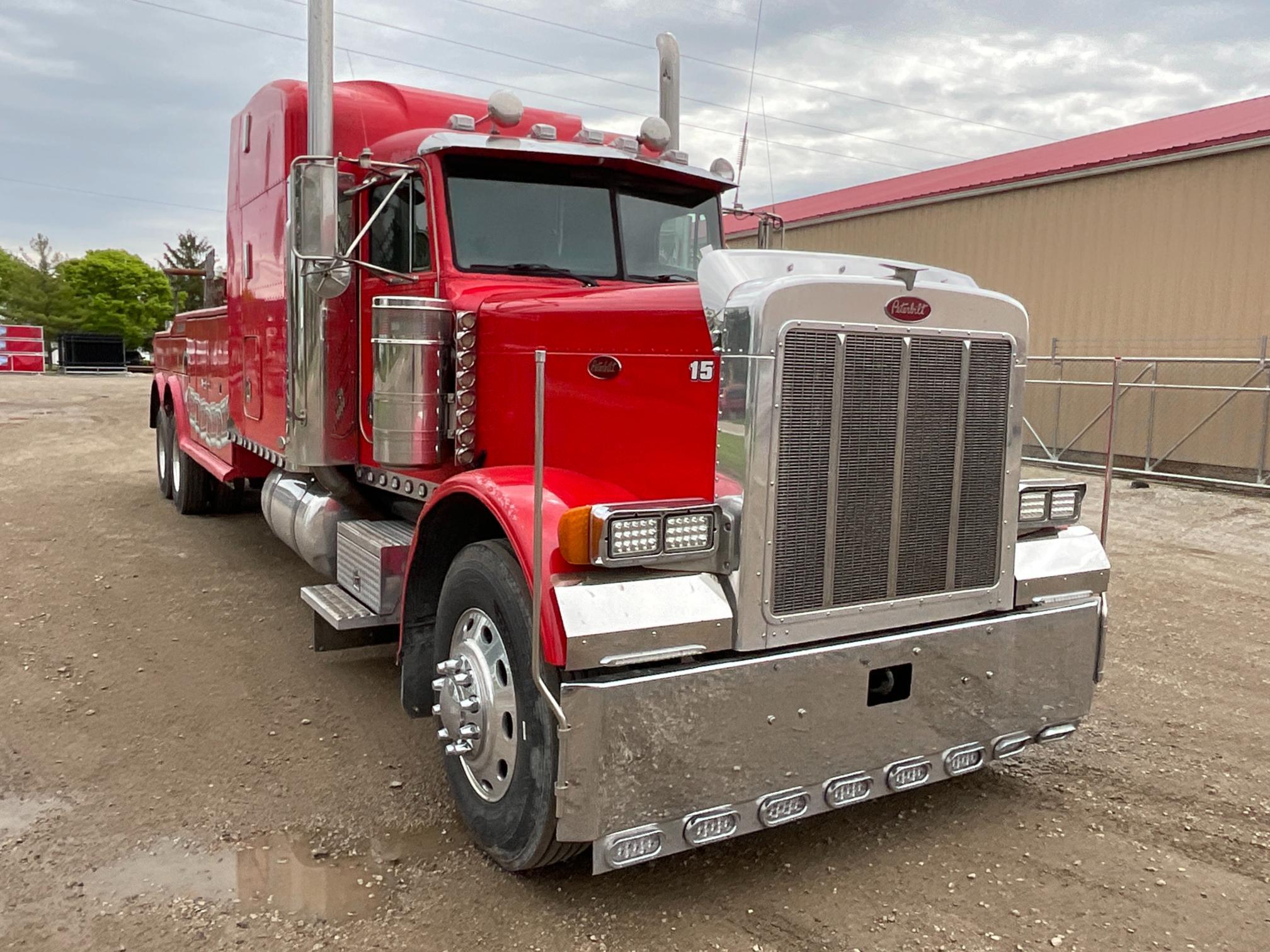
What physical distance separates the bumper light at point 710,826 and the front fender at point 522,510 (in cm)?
65

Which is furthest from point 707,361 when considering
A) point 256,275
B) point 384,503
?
point 256,275

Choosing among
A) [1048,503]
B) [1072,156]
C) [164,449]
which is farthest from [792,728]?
[1072,156]

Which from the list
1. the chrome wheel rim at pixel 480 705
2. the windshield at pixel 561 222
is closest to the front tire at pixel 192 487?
the windshield at pixel 561 222

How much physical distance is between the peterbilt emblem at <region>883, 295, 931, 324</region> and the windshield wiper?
165cm

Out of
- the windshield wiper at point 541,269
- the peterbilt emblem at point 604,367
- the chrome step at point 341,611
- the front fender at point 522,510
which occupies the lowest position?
the chrome step at point 341,611

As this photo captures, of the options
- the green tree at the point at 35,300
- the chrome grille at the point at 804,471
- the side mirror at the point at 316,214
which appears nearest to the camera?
the chrome grille at the point at 804,471

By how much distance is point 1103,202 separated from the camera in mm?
14477

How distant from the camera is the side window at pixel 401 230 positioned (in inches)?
179

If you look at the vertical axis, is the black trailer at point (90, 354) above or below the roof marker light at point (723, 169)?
below

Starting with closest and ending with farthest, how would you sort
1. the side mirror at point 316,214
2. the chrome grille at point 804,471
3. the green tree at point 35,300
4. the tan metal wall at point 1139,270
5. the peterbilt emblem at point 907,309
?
the chrome grille at point 804,471
the peterbilt emblem at point 907,309
the side mirror at point 316,214
the tan metal wall at point 1139,270
the green tree at point 35,300

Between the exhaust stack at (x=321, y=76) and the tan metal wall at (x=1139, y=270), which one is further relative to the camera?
the tan metal wall at (x=1139, y=270)

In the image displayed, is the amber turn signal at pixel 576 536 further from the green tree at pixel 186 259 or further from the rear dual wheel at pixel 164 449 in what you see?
the green tree at pixel 186 259

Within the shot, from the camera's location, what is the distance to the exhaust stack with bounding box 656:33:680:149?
6035 mm

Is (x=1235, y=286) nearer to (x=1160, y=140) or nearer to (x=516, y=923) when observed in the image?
(x=1160, y=140)
